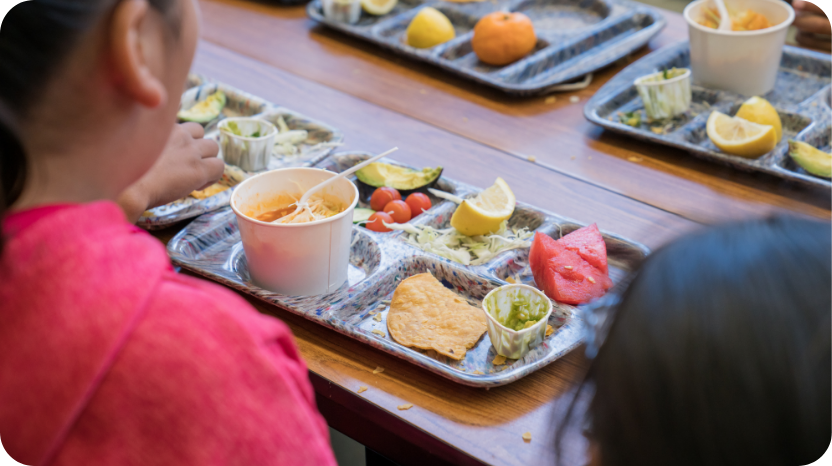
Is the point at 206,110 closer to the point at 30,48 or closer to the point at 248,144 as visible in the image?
the point at 248,144

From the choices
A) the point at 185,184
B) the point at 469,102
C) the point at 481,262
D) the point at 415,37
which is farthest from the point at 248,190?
the point at 415,37

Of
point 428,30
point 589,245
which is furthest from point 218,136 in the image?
point 589,245

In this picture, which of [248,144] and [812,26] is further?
[812,26]

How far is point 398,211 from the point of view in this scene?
139 centimetres

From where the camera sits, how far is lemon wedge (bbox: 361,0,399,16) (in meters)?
2.33

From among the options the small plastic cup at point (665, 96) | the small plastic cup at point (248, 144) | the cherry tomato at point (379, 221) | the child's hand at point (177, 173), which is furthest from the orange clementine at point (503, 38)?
the child's hand at point (177, 173)

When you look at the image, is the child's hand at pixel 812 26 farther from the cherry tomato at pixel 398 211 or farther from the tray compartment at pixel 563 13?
the cherry tomato at pixel 398 211

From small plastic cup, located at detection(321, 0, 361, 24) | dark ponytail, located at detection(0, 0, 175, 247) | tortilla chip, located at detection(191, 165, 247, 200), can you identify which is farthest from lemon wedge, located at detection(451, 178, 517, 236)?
small plastic cup, located at detection(321, 0, 361, 24)

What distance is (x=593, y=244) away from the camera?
4.07 feet

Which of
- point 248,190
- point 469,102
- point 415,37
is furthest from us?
point 415,37

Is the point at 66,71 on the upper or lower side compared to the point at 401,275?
upper

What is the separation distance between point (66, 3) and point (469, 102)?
1.47 meters

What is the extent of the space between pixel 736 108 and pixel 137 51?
1559 millimetres

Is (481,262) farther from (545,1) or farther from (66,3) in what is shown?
(545,1)
